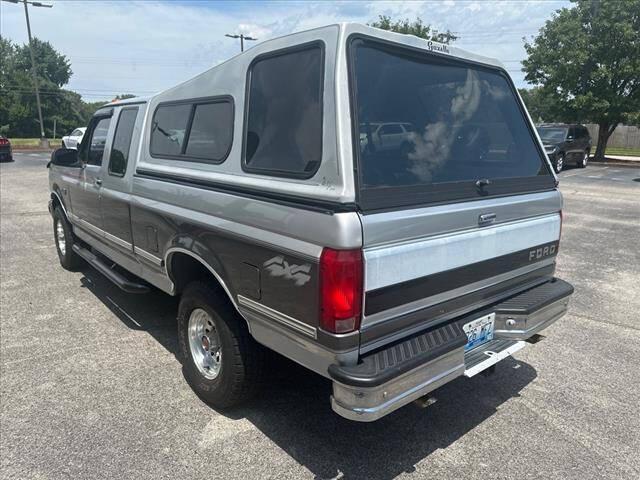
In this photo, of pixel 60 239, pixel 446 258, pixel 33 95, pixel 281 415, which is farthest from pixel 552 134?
pixel 33 95

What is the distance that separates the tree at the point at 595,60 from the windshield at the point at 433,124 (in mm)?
23643

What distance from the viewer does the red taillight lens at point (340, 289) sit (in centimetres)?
213

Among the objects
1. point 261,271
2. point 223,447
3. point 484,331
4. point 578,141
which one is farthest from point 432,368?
point 578,141

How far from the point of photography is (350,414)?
220cm

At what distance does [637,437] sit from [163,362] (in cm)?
328

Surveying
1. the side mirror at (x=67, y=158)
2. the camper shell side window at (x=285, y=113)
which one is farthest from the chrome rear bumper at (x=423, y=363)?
the side mirror at (x=67, y=158)

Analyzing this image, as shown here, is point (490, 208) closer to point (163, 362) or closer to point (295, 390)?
point (295, 390)

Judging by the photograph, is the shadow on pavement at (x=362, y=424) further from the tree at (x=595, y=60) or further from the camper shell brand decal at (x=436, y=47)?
the tree at (x=595, y=60)

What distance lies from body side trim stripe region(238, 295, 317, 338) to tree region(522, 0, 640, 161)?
25391 millimetres

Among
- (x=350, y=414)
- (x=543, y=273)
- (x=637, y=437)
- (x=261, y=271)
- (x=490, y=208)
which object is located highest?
(x=490, y=208)

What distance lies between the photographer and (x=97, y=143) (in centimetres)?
477

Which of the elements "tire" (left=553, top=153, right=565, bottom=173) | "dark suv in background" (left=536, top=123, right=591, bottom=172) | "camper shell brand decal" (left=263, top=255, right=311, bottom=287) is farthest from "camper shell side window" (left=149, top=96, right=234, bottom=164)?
"tire" (left=553, top=153, right=565, bottom=173)

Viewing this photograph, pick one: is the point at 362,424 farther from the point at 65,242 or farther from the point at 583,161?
the point at 583,161

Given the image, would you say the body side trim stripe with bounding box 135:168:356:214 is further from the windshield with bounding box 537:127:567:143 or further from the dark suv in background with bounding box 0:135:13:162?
the dark suv in background with bounding box 0:135:13:162
